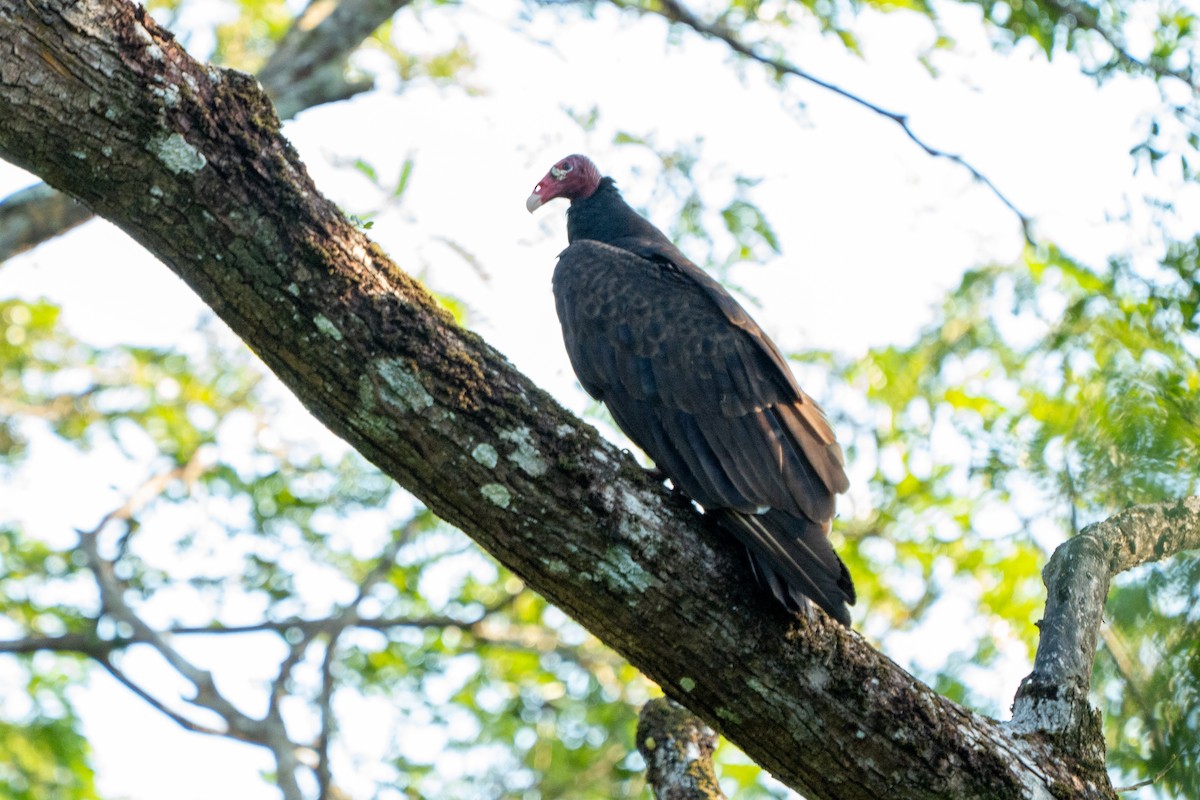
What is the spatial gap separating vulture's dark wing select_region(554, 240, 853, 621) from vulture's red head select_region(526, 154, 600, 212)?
1.40 m

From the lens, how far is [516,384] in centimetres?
293

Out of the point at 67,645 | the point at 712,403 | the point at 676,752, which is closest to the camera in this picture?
the point at 676,752

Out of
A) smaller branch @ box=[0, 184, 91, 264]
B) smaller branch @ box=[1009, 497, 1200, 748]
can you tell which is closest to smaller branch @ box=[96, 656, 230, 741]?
smaller branch @ box=[0, 184, 91, 264]

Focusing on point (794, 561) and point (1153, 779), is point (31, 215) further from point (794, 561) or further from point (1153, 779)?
point (1153, 779)

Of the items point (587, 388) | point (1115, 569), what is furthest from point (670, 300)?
point (1115, 569)

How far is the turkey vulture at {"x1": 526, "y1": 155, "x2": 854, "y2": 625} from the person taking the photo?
3.18 metres

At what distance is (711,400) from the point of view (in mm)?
3723

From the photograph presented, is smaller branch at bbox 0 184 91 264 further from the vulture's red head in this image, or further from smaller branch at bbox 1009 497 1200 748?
smaller branch at bbox 1009 497 1200 748

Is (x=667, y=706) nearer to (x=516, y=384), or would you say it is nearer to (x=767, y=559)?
(x=767, y=559)

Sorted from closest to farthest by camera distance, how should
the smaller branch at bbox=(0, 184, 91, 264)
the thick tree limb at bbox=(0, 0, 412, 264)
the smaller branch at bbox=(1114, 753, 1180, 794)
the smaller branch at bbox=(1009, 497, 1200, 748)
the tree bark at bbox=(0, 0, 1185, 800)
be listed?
the tree bark at bbox=(0, 0, 1185, 800)
the smaller branch at bbox=(1114, 753, 1180, 794)
the smaller branch at bbox=(1009, 497, 1200, 748)
the smaller branch at bbox=(0, 184, 91, 264)
the thick tree limb at bbox=(0, 0, 412, 264)

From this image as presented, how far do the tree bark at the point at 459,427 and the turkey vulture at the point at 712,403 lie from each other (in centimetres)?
19

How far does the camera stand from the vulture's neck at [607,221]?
17.0ft

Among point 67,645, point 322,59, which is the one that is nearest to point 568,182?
point 322,59

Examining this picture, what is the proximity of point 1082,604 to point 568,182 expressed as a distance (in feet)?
11.3
